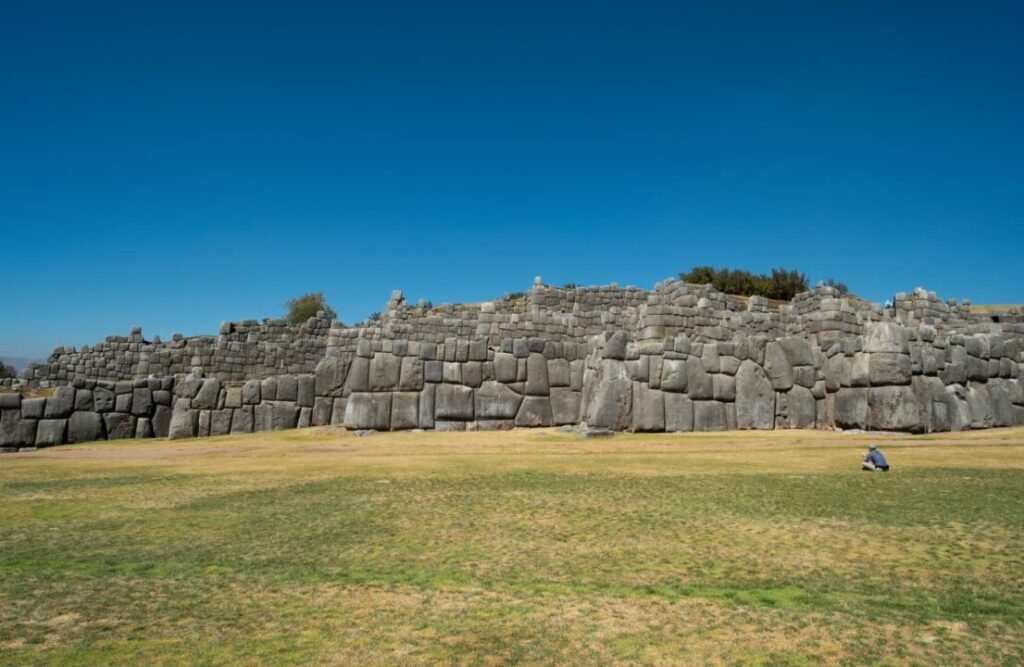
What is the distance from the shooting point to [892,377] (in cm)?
1466

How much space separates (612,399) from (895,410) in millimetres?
5462

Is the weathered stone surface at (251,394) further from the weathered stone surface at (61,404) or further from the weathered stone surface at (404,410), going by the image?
the weathered stone surface at (404,410)

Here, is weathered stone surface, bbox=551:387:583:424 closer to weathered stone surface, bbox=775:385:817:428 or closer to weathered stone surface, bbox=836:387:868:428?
weathered stone surface, bbox=775:385:817:428

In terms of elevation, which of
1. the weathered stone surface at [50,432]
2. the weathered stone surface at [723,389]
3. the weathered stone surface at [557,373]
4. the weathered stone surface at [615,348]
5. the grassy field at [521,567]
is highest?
the weathered stone surface at [615,348]

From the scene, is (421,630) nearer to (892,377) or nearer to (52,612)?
(52,612)

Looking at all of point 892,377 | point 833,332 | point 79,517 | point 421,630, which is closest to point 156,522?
point 79,517

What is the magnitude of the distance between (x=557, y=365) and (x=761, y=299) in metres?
8.65

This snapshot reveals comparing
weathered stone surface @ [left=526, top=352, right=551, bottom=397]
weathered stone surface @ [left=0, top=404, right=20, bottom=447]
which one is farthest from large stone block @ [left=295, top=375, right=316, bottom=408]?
weathered stone surface @ [left=0, top=404, right=20, bottom=447]

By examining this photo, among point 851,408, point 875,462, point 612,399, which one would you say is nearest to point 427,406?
point 612,399

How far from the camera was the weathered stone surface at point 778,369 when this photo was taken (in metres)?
16.0

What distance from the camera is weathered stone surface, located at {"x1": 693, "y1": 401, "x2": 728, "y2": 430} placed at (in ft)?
51.2

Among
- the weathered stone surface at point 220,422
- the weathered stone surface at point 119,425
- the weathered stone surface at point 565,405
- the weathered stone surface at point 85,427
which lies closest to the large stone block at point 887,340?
the weathered stone surface at point 565,405

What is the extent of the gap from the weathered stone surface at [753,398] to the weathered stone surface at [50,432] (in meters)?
14.3

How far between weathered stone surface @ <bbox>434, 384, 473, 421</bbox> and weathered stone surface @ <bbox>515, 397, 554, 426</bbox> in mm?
1162
